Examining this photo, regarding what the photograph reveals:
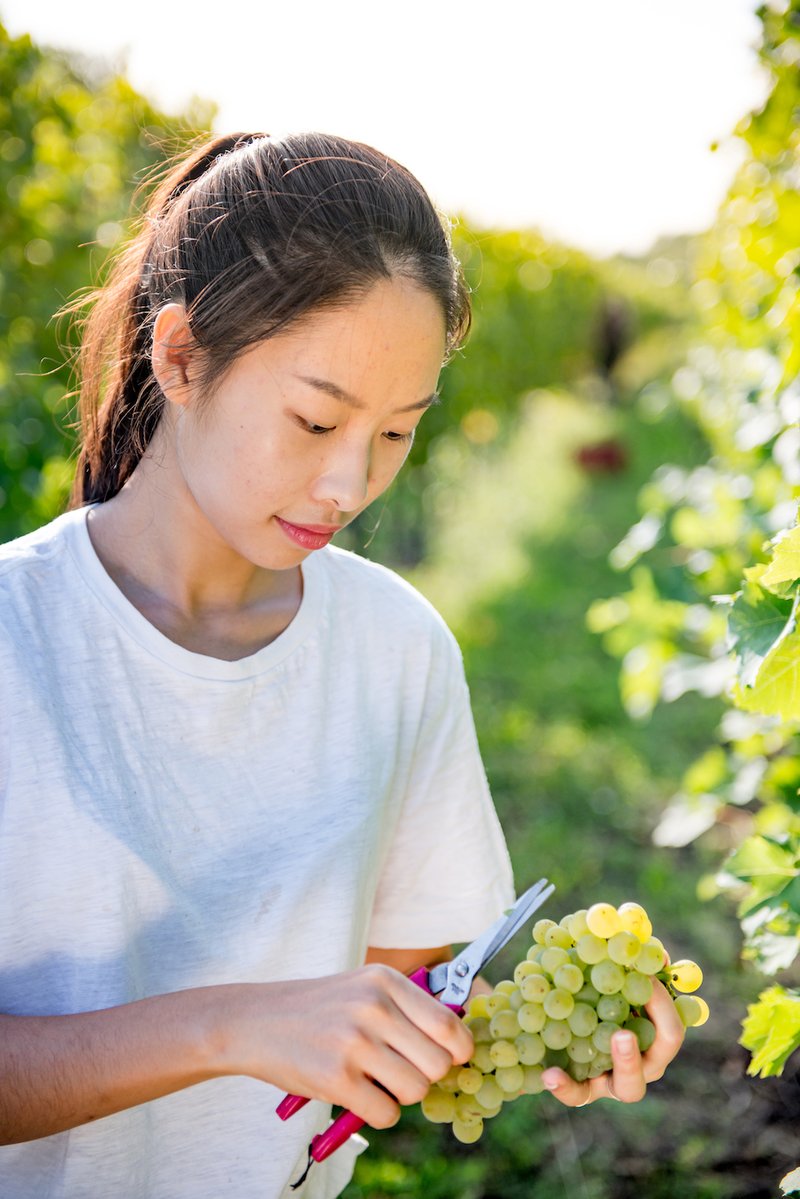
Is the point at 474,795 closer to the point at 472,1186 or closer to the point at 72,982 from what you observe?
the point at 72,982

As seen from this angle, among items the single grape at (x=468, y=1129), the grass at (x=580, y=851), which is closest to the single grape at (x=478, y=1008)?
the single grape at (x=468, y=1129)

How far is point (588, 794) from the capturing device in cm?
456

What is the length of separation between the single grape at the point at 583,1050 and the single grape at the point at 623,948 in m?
0.09

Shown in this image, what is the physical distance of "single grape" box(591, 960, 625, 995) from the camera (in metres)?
1.13

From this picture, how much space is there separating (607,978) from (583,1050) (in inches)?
3.2

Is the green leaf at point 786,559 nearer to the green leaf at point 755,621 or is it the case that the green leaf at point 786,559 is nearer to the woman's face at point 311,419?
the green leaf at point 755,621

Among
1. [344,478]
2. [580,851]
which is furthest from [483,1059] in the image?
[580,851]

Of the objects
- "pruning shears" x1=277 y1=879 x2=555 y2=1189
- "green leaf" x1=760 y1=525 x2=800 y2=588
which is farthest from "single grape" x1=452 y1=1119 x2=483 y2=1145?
"green leaf" x1=760 y1=525 x2=800 y2=588

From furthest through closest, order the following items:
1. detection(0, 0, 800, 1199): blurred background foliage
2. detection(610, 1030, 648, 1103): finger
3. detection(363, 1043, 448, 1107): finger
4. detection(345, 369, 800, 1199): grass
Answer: detection(345, 369, 800, 1199): grass, detection(0, 0, 800, 1199): blurred background foliage, detection(610, 1030, 648, 1103): finger, detection(363, 1043, 448, 1107): finger

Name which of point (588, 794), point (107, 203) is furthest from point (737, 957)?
point (107, 203)

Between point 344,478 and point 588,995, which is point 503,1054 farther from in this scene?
point 344,478

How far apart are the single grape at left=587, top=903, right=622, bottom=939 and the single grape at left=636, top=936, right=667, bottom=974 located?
0.03 metres

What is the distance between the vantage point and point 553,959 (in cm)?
117

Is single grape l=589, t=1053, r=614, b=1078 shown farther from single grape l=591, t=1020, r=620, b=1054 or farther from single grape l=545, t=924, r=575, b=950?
single grape l=545, t=924, r=575, b=950
